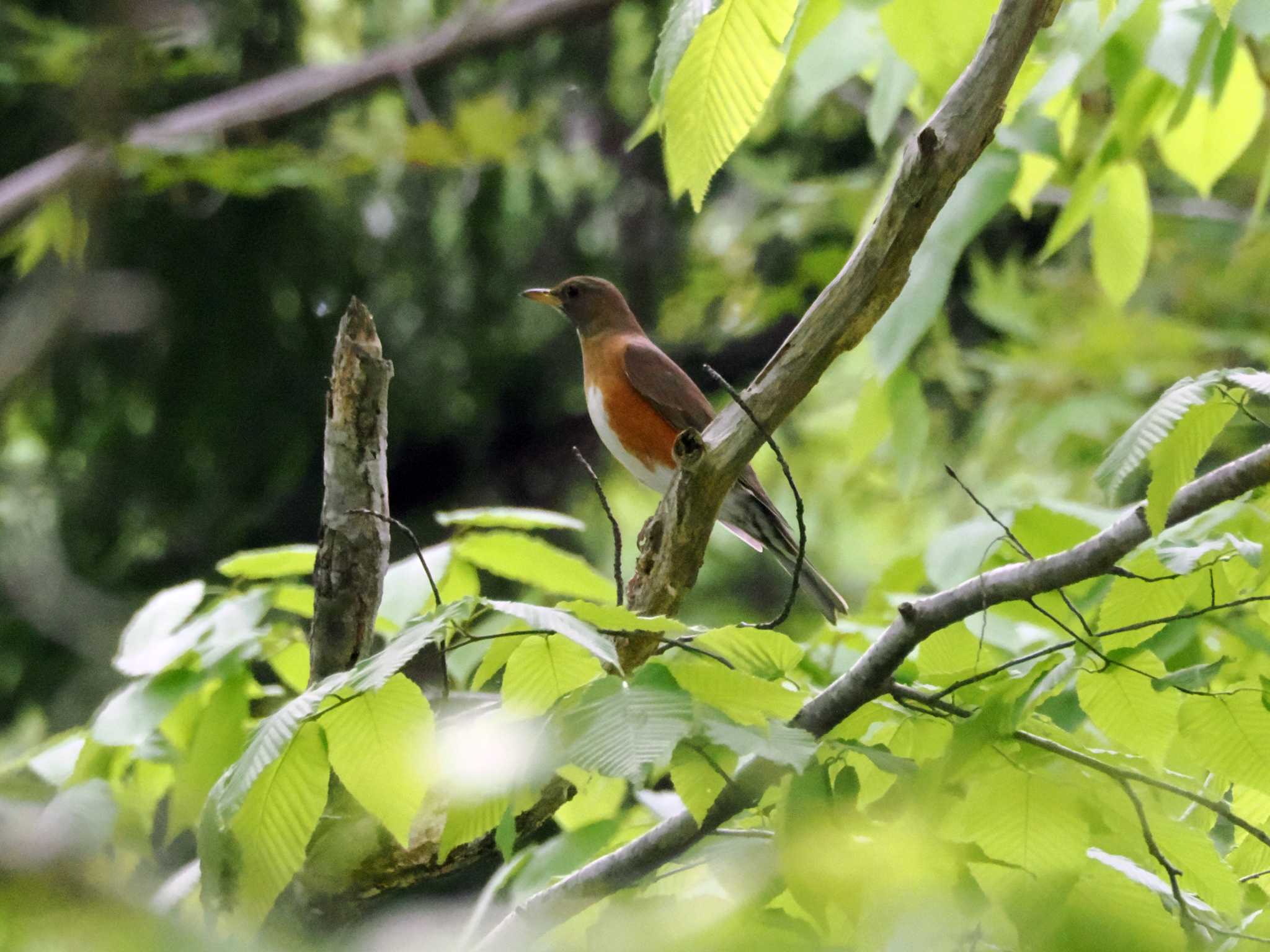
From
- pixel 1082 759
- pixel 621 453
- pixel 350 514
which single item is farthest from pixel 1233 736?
pixel 621 453

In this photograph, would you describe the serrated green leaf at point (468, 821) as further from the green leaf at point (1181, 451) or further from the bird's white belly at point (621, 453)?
the bird's white belly at point (621, 453)

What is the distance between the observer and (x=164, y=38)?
198 inches

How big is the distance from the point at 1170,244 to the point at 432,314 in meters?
3.36

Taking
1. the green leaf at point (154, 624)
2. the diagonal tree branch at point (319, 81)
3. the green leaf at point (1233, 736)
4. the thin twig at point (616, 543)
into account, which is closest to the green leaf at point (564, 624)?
the thin twig at point (616, 543)

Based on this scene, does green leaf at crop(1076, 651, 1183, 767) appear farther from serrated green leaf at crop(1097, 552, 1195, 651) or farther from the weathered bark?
the weathered bark

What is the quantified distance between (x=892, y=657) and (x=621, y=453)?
2450 millimetres

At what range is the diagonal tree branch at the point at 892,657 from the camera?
1327mm

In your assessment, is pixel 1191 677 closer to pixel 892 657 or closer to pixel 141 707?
pixel 892 657

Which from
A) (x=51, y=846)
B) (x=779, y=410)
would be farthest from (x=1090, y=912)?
(x=779, y=410)

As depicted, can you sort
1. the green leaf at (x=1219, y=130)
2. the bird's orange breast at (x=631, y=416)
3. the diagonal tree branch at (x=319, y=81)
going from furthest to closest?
the diagonal tree branch at (x=319, y=81)
the bird's orange breast at (x=631, y=416)
the green leaf at (x=1219, y=130)

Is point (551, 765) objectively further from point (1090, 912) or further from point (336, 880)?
point (336, 880)

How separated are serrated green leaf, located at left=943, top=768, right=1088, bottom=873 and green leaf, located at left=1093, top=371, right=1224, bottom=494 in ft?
1.07

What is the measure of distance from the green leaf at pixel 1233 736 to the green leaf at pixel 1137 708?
31mm

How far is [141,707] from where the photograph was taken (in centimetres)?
196
